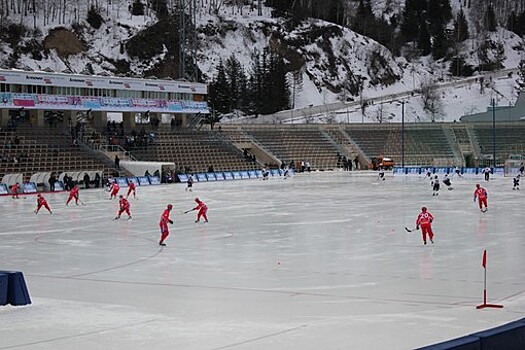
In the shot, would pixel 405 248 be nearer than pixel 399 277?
No

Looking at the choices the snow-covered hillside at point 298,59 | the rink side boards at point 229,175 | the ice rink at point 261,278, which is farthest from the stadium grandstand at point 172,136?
the ice rink at point 261,278

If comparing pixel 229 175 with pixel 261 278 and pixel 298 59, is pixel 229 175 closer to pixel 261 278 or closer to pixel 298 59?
pixel 261 278

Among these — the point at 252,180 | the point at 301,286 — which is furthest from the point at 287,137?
the point at 301,286

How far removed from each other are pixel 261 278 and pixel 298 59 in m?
125

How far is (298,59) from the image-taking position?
465ft

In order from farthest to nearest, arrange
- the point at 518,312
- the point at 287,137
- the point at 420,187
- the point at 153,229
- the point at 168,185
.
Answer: the point at 287,137
the point at 168,185
the point at 420,187
the point at 153,229
the point at 518,312

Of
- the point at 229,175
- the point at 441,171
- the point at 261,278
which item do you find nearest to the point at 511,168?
the point at 441,171

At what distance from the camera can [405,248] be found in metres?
23.2

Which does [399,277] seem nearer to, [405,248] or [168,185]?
[405,248]

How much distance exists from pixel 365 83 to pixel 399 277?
129255mm

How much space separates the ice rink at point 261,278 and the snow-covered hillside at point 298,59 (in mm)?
84627

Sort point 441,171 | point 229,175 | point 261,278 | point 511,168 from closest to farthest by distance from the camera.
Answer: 1. point 261,278
2. point 229,175
3. point 511,168
4. point 441,171

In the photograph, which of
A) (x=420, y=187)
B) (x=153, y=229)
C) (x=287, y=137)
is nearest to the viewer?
(x=153, y=229)

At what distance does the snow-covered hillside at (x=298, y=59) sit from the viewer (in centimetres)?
12662
